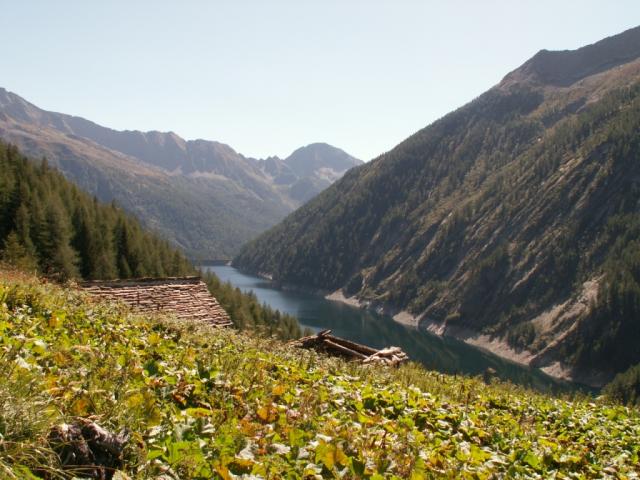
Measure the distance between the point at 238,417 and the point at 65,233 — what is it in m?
75.6

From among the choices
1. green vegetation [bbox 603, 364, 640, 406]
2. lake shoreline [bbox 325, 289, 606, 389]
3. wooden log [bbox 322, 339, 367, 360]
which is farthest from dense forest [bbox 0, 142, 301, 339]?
Result: lake shoreline [bbox 325, 289, 606, 389]

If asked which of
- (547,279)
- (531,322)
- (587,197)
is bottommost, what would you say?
(531,322)

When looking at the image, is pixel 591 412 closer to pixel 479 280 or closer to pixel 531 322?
pixel 531 322

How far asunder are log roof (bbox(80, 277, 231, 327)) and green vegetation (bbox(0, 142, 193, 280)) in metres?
32.5

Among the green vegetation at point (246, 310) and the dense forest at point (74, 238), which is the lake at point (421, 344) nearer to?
the green vegetation at point (246, 310)

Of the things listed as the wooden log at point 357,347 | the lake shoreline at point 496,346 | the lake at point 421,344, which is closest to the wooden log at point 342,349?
the wooden log at point 357,347

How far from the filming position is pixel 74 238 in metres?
79.1

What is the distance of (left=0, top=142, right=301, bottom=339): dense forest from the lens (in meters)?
A: 67.1

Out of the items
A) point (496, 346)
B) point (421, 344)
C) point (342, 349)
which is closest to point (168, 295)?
point (342, 349)

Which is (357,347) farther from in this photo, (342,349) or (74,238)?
(74,238)

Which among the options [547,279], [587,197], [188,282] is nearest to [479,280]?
[547,279]

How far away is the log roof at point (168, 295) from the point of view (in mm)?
25422

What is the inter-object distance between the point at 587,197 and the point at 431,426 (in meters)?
200

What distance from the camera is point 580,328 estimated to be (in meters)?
140
